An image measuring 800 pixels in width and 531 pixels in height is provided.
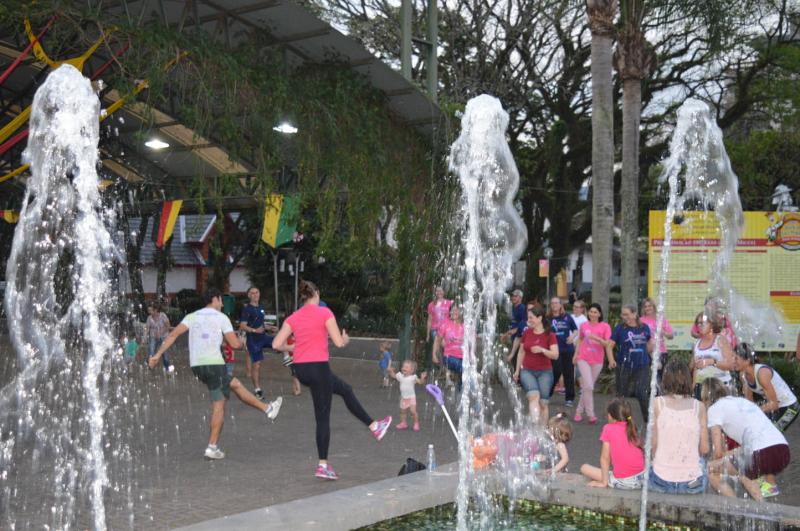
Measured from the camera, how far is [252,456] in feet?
30.6

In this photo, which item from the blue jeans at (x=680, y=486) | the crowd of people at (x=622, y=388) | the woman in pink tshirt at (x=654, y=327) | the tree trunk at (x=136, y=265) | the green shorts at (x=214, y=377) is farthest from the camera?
the tree trunk at (x=136, y=265)

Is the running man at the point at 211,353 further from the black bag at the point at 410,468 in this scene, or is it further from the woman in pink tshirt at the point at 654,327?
the woman in pink tshirt at the point at 654,327

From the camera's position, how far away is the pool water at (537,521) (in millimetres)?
6243

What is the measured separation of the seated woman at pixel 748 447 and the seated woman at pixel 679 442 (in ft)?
1.23

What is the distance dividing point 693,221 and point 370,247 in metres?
5.55

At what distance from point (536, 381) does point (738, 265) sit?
589 cm

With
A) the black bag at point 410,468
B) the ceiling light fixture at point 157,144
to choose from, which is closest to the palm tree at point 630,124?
the ceiling light fixture at point 157,144

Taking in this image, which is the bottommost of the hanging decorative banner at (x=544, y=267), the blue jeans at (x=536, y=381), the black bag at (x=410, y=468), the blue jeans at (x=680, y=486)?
the black bag at (x=410, y=468)

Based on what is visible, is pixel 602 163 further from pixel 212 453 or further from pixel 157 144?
Answer: pixel 212 453

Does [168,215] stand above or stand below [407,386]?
above

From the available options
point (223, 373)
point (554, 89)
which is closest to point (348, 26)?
point (554, 89)

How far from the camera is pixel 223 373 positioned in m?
9.03

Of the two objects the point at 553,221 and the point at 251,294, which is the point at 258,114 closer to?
the point at 251,294

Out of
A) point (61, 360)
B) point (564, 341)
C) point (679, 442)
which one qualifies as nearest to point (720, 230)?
point (564, 341)
